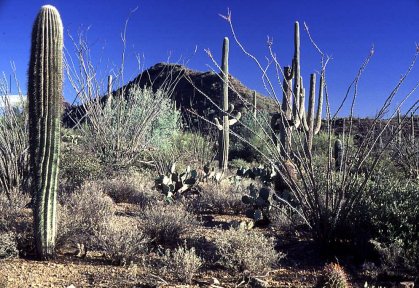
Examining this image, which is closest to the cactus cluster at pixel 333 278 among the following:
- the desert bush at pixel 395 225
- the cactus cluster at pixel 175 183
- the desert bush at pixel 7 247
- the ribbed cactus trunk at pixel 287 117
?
the desert bush at pixel 395 225

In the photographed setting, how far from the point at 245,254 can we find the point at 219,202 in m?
3.74

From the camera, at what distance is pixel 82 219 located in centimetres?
696

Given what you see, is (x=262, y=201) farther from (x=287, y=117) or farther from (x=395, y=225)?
(x=287, y=117)

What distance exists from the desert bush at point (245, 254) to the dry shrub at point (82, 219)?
167cm

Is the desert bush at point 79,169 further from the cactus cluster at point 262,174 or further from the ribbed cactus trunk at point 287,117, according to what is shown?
the ribbed cactus trunk at point 287,117

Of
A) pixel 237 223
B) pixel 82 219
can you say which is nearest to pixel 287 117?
pixel 237 223

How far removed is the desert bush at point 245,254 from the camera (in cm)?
554

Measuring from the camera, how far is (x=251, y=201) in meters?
8.53

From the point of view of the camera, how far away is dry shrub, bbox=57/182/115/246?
20.9ft

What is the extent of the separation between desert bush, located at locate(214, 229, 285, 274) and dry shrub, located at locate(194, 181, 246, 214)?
125 inches

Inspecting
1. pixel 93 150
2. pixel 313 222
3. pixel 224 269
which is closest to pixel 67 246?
pixel 224 269

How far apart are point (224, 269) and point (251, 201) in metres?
2.74

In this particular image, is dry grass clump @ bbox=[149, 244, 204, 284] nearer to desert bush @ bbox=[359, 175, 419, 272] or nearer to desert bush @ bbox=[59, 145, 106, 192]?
desert bush @ bbox=[359, 175, 419, 272]

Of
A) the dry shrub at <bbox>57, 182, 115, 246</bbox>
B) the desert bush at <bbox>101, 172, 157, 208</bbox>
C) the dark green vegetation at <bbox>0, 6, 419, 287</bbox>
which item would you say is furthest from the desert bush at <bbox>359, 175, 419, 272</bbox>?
the desert bush at <bbox>101, 172, 157, 208</bbox>
